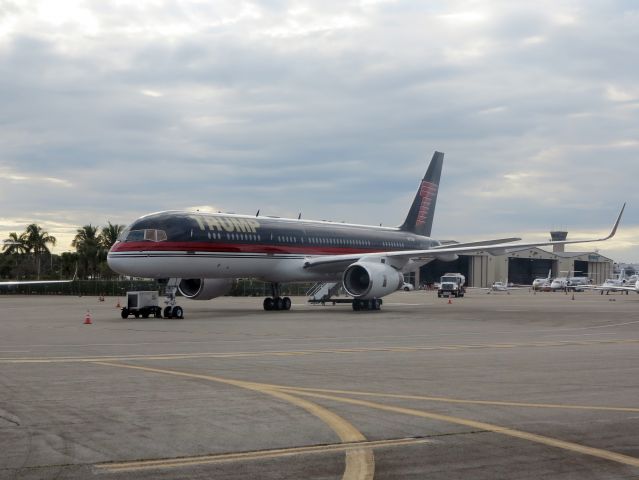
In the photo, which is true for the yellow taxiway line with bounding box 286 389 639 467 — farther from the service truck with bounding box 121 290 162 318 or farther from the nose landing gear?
the service truck with bounding box 121 290 162 318

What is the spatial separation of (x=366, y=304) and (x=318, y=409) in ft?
101

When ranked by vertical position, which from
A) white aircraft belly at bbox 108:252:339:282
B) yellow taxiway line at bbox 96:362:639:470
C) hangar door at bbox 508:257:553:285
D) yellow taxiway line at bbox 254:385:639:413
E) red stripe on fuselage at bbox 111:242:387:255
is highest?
hangar door at bbox 508:257:553:285

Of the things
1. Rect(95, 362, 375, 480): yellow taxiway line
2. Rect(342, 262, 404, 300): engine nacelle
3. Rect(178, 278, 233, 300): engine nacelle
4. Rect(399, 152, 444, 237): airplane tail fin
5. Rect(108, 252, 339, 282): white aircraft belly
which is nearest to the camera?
Rect(95, 362, 375, 480): yellow taxiway line

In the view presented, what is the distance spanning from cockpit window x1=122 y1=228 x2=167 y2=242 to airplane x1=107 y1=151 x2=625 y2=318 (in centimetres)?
1

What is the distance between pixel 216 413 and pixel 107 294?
65.8 meters

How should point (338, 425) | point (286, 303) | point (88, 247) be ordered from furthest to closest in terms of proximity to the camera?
point (88, 247) → point (286, 303) → point (338, 425)

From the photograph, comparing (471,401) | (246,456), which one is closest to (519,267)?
(471,401)

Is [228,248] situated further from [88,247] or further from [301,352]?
[88,247]

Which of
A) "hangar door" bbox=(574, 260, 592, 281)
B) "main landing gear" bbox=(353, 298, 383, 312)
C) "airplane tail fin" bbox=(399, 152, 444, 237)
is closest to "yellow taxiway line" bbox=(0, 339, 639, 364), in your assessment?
"main landing gear" bbox=(353, 298, 383, 312)

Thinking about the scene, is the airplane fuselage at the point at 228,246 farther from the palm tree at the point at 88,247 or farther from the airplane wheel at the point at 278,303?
the palm tree at the point at 88,247

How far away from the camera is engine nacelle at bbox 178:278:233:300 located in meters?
39.2

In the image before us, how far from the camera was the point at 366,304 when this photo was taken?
41125 mm

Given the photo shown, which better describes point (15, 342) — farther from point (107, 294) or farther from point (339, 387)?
point (107, 294)

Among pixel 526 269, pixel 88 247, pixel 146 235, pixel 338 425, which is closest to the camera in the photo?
pixel 338 425
